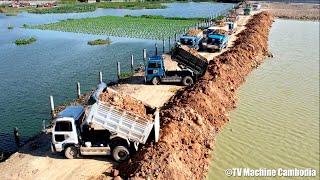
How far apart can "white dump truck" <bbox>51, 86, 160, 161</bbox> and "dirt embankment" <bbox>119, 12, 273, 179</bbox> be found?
0.80 meters

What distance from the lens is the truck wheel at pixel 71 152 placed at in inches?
730

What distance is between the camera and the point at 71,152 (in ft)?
61.0

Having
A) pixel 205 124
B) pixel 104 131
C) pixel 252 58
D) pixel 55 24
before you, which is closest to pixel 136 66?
pixel 252 58

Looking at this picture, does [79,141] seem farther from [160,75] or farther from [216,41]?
[216,41]

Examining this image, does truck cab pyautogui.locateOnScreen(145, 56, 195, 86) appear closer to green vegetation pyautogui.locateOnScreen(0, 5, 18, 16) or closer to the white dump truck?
the white dump truck

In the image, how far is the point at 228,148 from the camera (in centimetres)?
2102

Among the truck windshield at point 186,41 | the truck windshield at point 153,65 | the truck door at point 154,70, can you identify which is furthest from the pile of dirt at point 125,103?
the truck windshield at point 186,41

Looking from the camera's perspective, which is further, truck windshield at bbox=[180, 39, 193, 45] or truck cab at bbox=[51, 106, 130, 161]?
truck windshield at bbox=[180, 39, 193, 45]

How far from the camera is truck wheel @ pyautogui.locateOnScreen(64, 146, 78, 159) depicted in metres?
18.5

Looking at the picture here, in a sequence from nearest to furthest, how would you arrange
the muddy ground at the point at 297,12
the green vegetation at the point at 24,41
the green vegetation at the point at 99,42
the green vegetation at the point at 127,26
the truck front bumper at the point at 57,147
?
1. the truck front bumper at the point at 57,147
2. the green vegetation at the point at 99,42
3. the green vegetation at the point at 24,41
4. the green vegetation at the point at 127,26
5. the muddy ground at the point at 297,12

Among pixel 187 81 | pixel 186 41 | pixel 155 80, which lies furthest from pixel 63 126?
pixel 186 41

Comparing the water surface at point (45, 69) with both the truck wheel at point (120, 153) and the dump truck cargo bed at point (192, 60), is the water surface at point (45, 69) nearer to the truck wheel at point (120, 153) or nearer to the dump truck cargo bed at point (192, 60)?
the truck wheel at point (120, 153)

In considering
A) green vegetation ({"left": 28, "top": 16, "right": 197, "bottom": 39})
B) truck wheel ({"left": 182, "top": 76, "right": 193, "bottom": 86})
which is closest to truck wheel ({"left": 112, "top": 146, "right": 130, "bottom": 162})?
truck wheel ({"left": 182, "top": 76, "right": 193, "bottom": 86})

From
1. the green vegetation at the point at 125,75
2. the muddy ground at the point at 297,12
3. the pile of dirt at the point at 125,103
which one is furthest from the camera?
the muddy ground at the point at 297,12
